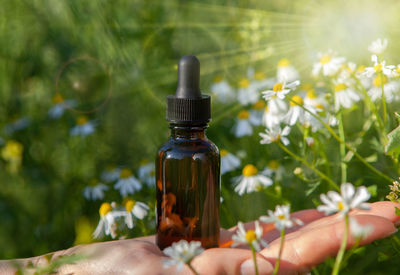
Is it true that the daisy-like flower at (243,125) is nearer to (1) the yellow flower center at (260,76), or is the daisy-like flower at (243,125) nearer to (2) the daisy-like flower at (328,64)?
(1) the yellow flower center at (260,76)

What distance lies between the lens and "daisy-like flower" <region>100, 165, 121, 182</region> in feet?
4.32

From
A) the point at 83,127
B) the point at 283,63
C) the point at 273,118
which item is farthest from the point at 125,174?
the point at 283,63

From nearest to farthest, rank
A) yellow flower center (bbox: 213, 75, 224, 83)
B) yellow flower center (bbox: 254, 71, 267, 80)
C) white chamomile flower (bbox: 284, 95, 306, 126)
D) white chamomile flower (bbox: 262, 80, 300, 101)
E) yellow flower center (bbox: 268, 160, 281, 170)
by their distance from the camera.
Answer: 1. white chamomile flower (bbox: 262, 80, 300, 101)
2. white chamomile flower (bbox: 284, 95, 306, 126)
3. yellow flower center (bbox: 268, 160, 281, 170)
4. yellow flower center (bbox: 254, 71, 267, 80)
5. yellow flower center (bbox: 213, 75, 224, 83)

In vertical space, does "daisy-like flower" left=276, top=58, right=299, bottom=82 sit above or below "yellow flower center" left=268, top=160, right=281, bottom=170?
above

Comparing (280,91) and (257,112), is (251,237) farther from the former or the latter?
(257,112)

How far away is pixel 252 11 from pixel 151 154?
0.59 m

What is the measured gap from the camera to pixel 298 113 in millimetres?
989

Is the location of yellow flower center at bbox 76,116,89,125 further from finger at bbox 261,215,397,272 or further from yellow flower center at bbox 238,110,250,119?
finger at bbox 261,215,397,272


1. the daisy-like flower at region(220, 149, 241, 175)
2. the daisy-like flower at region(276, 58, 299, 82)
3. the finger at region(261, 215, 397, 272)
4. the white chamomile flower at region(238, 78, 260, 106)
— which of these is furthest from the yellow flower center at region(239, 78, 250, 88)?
the finger at region(261, 215, 397, 272)

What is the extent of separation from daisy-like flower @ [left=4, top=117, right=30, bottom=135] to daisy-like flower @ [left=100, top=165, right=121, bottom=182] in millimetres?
302

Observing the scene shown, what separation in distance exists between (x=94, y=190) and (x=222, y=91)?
0.51m

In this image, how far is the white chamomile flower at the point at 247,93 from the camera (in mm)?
1335

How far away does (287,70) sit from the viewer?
1317 millimetres

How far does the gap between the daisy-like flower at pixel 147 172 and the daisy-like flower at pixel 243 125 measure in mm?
265
